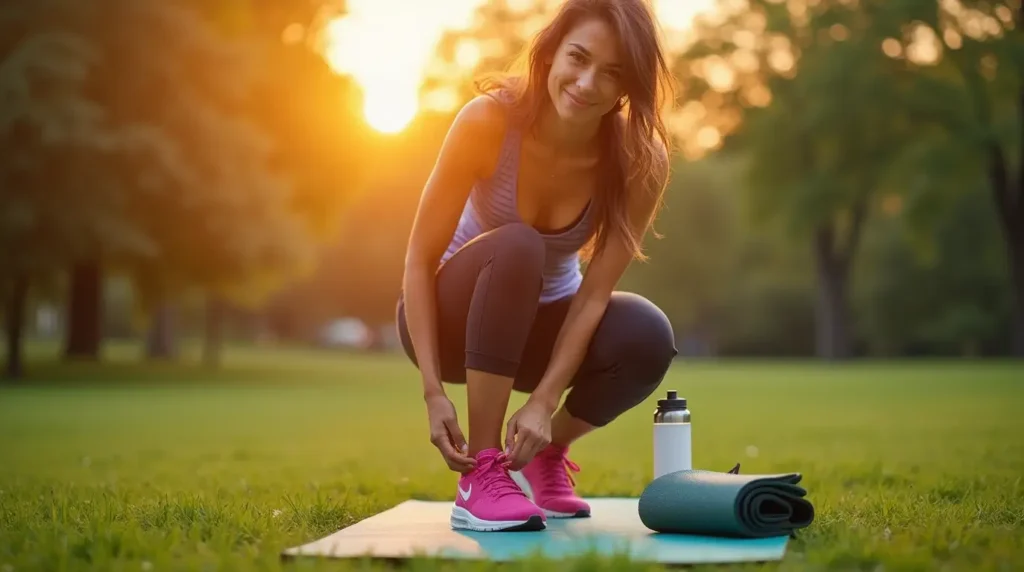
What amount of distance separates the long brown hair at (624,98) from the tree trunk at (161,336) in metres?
25.3

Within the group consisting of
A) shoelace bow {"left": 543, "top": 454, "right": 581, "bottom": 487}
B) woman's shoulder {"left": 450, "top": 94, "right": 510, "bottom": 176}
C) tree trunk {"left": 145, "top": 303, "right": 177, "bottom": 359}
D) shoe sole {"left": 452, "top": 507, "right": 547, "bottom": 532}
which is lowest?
tree trunk {"left": 145, "top": 303, "right": 177, "bottom": 359}

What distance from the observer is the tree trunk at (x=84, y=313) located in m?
20.2

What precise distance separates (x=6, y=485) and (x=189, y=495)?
1161 mm

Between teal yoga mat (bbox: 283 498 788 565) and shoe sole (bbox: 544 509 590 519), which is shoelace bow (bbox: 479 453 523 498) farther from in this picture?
shoe sole (bbox: 544 509 590 519)

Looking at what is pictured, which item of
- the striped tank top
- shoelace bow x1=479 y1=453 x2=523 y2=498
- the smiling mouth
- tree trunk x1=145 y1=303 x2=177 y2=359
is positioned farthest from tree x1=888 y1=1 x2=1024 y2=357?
shoelace bow x1=479 y1=453 x2=523 y2=498

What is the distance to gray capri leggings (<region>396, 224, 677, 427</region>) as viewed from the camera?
126 inches

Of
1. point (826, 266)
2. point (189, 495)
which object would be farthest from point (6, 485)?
point (826, 266)

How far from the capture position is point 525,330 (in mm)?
3227

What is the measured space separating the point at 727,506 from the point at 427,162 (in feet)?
134

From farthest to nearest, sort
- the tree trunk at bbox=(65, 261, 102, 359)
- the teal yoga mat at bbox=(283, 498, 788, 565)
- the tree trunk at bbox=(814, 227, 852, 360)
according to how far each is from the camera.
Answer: the tree trunk at bbox=(814, 227, 852, 360)
the tree trunk at bbox=(65, 261, 102, 359)
the teal yoga mat at bbox=(283, 498, 788, 565)

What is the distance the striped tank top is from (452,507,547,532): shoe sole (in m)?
0.78

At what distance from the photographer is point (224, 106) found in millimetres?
18859

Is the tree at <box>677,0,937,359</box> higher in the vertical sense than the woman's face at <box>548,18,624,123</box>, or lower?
higher

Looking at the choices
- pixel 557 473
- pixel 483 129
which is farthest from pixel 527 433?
pixel 483 129
